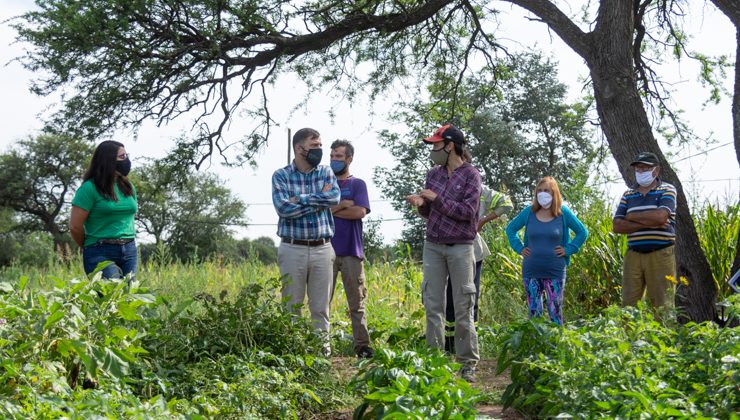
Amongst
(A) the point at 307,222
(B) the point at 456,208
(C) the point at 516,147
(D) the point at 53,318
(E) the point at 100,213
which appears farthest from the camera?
(C) the point at 516,147

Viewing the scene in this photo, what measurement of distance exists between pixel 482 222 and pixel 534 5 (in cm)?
331

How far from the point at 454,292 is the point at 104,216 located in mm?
2876

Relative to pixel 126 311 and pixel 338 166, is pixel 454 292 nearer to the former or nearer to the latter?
pixel 338 166

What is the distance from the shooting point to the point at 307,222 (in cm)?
707

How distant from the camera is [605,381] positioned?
3.97m

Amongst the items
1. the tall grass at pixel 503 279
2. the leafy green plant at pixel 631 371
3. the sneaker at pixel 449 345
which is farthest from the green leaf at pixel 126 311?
the tall grass at pixel 503 279

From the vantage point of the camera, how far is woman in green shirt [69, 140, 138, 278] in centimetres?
649

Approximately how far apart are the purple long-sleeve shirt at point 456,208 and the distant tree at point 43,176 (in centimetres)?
5001

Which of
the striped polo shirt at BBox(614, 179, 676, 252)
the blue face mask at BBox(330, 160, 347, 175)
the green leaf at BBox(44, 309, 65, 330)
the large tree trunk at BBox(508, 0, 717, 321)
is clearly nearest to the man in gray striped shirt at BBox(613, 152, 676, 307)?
the striped polo shirt at BBox(614, 179, 676, 252)

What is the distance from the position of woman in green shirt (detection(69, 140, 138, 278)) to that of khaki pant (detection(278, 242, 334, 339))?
49.8 inches

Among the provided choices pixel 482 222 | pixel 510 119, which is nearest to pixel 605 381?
pixel 482 222

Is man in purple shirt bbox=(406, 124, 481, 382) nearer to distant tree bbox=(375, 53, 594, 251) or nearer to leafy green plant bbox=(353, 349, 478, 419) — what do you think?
leafy green plant bbox=(353, 349, 478, 419)

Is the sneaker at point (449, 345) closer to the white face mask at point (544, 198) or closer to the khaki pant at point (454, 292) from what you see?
the khaki pant at point (454, 292)

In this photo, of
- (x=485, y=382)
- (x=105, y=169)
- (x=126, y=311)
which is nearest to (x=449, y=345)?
(x=485, y=382)
